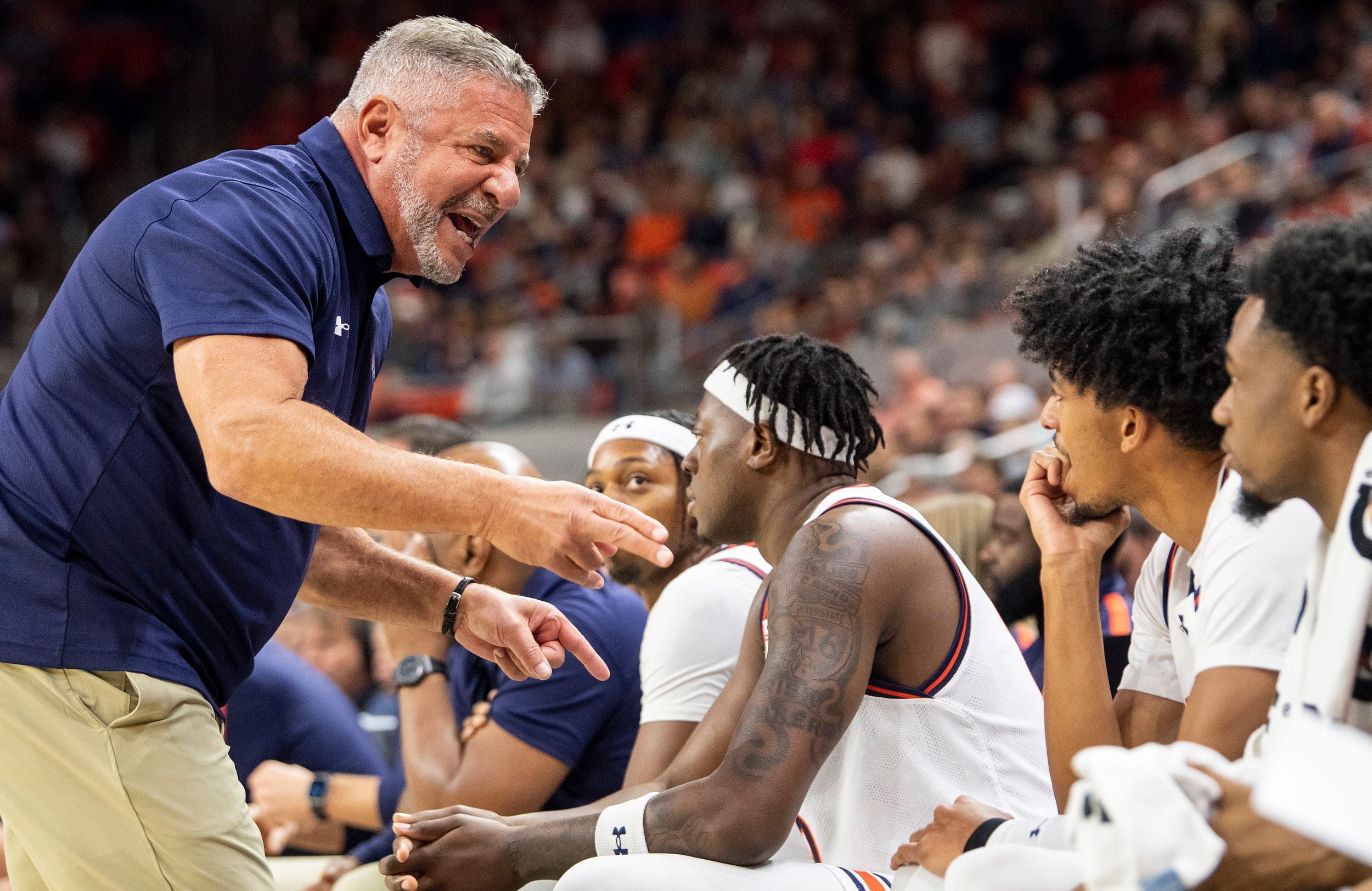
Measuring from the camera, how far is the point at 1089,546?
2.55 metres

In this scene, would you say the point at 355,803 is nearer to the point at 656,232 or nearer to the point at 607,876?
the point at 607,876

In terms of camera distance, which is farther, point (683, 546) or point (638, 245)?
point (638, 245)

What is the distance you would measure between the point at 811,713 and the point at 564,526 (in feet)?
2.05

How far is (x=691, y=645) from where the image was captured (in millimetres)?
3125

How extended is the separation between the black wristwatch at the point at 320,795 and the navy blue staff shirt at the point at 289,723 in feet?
0.79

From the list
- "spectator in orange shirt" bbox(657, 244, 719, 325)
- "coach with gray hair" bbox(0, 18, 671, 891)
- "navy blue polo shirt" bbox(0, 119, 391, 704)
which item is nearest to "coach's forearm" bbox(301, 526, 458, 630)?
"coach with gray hair" bbox(0, 18, 671, 891)

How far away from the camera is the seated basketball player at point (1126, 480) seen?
2.30m

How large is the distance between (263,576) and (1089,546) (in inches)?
60.0

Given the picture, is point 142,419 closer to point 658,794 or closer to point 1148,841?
point 658,794

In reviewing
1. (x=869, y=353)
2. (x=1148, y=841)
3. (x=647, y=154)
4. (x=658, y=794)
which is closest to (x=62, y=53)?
(x=647, y=154)

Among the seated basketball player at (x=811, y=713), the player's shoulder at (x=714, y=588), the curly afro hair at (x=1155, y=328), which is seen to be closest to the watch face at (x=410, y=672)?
the player's shoulder at (x=714, y=588)

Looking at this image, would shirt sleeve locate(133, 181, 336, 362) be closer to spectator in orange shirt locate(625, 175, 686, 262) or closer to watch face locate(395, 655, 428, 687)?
watch face locate(395, 655, 428, 687)

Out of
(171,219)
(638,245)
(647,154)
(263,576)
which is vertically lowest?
(263,576)

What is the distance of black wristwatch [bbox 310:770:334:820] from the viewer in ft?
13.0
